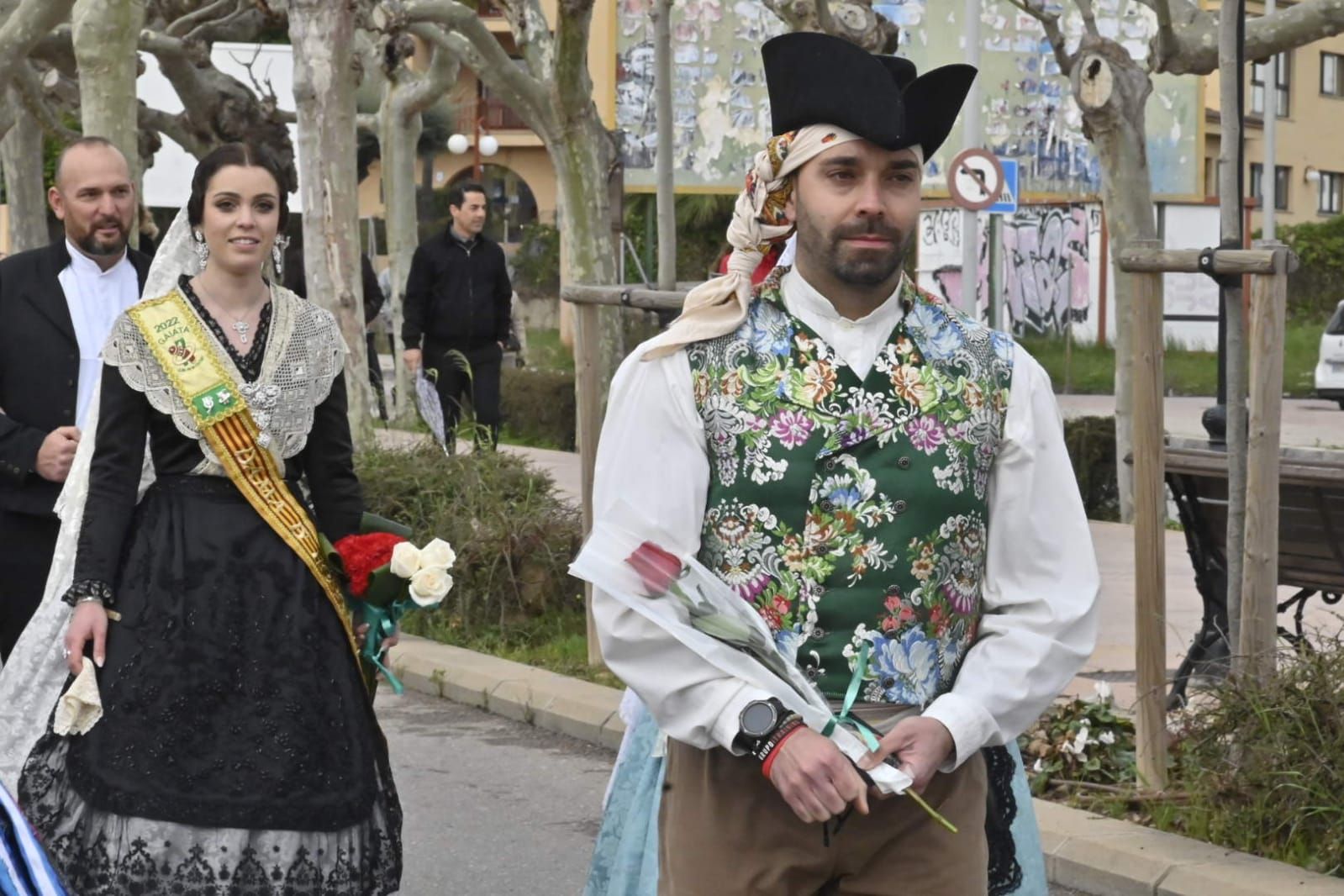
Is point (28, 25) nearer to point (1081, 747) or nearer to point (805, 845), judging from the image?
point (1081, 747)

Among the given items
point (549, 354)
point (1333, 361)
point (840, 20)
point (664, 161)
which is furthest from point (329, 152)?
point (549, 354)

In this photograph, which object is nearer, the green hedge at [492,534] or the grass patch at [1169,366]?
the green hedge at [492,534]

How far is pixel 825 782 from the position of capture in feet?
10.00

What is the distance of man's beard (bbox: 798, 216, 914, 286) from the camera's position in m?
3.27

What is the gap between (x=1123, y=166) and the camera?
45.9ft

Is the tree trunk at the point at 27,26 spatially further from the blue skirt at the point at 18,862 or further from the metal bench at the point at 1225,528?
the blue skirt at the point at 18,862

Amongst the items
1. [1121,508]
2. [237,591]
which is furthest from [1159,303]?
[1121,508]

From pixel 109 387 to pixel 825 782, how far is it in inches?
101

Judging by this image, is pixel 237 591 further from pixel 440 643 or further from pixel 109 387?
pixel 440 643

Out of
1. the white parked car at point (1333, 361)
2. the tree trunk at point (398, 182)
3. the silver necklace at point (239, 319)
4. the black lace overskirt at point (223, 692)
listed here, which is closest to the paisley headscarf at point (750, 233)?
the black lace overskirt at point (223, 692)

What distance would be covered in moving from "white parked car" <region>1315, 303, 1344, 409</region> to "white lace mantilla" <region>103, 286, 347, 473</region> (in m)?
24.2

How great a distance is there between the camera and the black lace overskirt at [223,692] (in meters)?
4.92

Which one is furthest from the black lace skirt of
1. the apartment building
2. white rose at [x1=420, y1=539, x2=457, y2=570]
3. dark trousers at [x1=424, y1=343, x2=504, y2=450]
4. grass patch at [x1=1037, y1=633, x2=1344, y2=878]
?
the apartment building

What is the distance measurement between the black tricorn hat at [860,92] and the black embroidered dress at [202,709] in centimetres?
206
